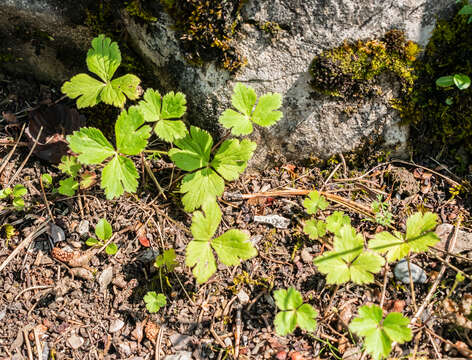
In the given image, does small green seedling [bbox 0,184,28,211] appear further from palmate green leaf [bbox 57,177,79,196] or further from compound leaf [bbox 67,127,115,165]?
compound leaf [bbox 67,127,115,165]

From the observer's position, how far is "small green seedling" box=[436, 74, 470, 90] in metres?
2.51

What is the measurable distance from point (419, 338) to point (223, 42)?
94.6 inches

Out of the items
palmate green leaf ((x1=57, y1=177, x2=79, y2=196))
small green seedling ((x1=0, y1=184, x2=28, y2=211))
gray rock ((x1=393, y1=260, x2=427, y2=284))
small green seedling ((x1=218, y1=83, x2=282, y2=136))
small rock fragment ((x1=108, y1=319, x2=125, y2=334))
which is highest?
small green seedling ((x1=218, y1=83, x2=282, y2=136))

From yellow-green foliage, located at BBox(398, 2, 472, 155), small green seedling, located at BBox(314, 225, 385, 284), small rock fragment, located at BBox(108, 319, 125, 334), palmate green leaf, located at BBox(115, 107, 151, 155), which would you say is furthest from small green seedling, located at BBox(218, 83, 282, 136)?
small rock fragment, located at BBox(108, 319, 125, 334)

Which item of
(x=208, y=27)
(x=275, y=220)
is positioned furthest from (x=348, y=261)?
(x=208, y=27)

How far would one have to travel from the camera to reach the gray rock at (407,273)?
8.29 ft

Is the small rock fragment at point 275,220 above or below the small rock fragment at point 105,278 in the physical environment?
above

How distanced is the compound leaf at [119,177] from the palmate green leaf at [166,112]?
12.4 inches

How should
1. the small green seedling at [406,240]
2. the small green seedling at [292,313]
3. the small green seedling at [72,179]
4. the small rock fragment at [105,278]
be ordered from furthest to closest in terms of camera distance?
the small green seedling at [72,179] < the small rock fragment at [105,278] < the small green seedling at [406,240] < the small green seedling at [292,313]

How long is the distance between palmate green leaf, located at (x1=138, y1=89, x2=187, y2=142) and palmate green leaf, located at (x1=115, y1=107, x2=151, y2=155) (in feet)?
0.24

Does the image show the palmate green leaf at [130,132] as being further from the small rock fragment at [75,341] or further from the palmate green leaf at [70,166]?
the small rock fragment at [75,341]

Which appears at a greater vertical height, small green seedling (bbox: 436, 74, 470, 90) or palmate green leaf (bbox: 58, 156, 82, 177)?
small green seedling (bbox: 436, 74, 470, 90)

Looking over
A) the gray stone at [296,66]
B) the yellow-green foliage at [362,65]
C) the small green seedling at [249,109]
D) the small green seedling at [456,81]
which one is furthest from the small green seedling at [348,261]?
the small green seedling at [456,81]

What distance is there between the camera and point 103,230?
2562 mm
